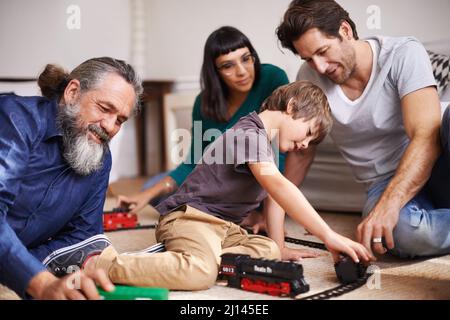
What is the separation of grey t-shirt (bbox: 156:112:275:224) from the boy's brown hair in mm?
75

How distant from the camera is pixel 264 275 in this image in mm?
1094

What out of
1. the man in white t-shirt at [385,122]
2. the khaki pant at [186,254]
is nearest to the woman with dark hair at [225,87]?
A: the man in white t-shirt at [385,122]

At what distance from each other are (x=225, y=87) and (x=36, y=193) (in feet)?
3.19

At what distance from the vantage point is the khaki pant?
1.12 meters

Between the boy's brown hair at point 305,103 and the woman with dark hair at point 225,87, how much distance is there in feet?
1.53

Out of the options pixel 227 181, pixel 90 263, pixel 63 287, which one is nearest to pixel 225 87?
pixel 227 181

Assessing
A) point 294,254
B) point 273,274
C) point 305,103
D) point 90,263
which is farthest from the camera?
point 294,254

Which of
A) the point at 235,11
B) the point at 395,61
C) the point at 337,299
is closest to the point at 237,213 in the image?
the point at 337,299

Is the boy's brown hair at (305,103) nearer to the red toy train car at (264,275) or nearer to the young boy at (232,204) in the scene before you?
the young boy at (232,204)

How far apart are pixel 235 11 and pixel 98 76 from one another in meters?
2.17

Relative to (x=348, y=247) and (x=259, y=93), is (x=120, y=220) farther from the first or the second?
(x=348, y=247)

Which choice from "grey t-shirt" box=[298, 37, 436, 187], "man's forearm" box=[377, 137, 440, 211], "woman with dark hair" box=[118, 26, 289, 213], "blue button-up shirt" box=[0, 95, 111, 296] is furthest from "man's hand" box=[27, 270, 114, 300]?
"woman with dark hair" box=[118, 26, 289, 213]

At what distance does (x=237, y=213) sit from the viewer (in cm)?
135

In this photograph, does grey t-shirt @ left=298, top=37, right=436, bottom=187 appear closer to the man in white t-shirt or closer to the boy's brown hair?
the man in white t-shirt
